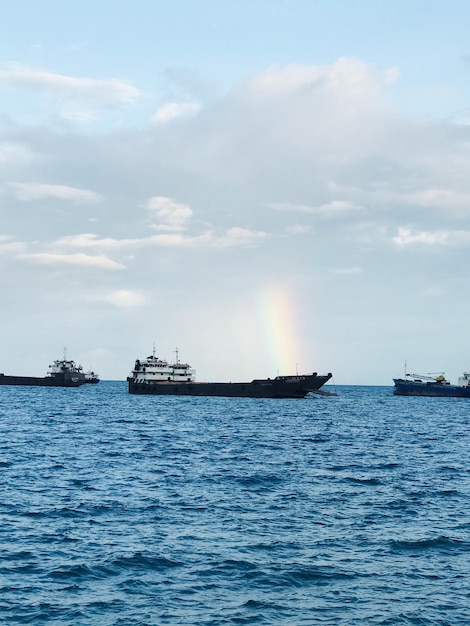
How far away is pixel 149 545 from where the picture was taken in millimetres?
29297

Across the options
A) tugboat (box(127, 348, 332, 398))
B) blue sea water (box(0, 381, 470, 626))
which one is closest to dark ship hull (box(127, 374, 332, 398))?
tugboat (box(127, 348, 332, 398))

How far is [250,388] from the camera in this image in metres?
181

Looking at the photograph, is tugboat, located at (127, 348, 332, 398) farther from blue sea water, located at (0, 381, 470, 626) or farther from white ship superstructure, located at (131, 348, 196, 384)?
blue sea water, located at (0, 381, 470, 626)

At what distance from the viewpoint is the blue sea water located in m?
22.3

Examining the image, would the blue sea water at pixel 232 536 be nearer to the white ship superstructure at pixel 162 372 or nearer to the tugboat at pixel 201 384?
the tugboat at pixel 201 384

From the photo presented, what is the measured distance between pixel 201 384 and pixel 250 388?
16627mm

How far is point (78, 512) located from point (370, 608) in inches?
739

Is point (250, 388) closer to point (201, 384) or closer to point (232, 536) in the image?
point (201, 384)

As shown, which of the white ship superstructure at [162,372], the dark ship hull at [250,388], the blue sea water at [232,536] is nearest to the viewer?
the blue sea water at [232,536]

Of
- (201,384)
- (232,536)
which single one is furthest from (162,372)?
(232,536)

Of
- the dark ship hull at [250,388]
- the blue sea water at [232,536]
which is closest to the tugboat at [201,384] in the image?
the dark ship hull at [250,388]

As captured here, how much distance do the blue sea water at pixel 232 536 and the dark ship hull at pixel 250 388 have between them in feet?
351

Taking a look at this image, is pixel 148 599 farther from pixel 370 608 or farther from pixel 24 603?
pixel 370 608

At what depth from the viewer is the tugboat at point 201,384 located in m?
172
